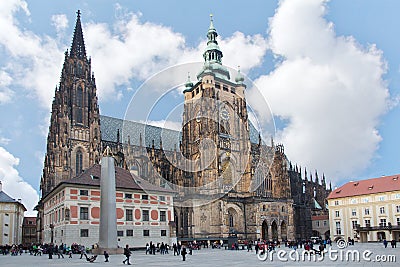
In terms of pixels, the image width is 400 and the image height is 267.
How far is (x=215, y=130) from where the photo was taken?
66.6m

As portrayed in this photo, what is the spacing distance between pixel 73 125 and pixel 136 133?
14.2m

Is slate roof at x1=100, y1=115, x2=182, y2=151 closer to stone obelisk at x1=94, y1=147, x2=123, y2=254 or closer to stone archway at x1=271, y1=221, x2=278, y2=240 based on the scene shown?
stone archway at x1=271, y1=221, x2=278, y2=240

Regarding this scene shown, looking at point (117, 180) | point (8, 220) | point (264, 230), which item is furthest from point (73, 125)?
point (264, 230)

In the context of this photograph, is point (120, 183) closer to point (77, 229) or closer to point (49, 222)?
point (77, 229)

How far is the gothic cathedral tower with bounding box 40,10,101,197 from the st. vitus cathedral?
144 millimetres

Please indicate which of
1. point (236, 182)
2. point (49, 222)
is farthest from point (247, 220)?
point (49, 222)

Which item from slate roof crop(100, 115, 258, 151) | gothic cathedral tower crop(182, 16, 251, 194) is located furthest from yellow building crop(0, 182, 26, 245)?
gothic cathedral tower crop(182, 16, 251, 194)

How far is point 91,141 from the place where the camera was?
62312 mm

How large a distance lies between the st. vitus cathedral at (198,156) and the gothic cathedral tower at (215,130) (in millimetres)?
161

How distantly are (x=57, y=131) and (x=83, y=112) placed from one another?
5.46 meters

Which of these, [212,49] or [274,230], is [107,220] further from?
[212,49]

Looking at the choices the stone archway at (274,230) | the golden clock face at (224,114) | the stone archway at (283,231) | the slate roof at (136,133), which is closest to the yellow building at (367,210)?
the stone archway at (283,231)

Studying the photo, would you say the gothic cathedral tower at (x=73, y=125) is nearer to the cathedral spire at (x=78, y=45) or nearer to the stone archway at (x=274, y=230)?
the cathedral spire at (x=78, y=45)

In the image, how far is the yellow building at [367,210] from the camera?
5872cm
